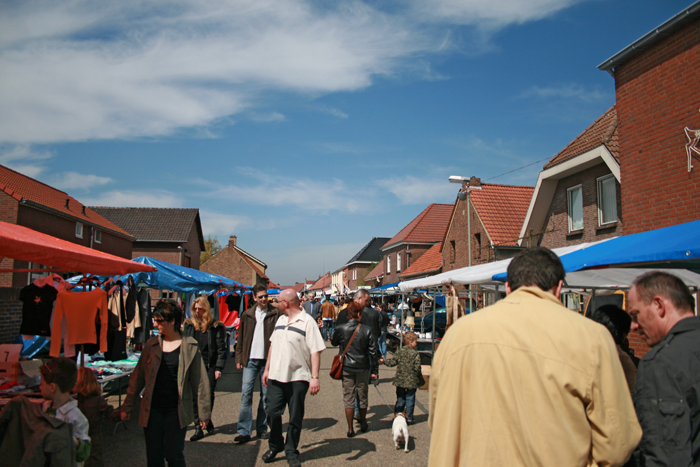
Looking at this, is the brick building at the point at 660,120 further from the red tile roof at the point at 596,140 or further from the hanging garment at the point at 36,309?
the hanging garment at the point at 36,309

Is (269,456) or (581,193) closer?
(269,456)

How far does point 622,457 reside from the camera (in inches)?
68.6

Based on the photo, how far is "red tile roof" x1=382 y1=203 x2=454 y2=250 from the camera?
140 ft

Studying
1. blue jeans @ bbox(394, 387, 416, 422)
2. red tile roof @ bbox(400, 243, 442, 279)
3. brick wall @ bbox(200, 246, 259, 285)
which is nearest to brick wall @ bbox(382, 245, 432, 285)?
red tile roof @ bbox(400, 243, 442, 279)

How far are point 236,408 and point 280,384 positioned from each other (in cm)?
348

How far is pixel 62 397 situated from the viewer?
3566 mm

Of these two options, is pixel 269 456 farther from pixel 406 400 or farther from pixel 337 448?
pixel 406 400

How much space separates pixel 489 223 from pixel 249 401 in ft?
63.6

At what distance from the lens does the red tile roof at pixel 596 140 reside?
12.5m

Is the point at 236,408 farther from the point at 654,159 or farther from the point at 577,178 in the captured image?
the point at 577,178

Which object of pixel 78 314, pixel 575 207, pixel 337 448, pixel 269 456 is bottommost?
pixel 337 448

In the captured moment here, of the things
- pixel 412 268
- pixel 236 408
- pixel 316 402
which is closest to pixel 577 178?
pixel 316 402

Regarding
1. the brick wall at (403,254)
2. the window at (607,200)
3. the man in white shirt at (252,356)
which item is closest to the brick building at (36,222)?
the man in white shirt at (252,356)

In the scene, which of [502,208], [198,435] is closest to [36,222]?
[198,435]
